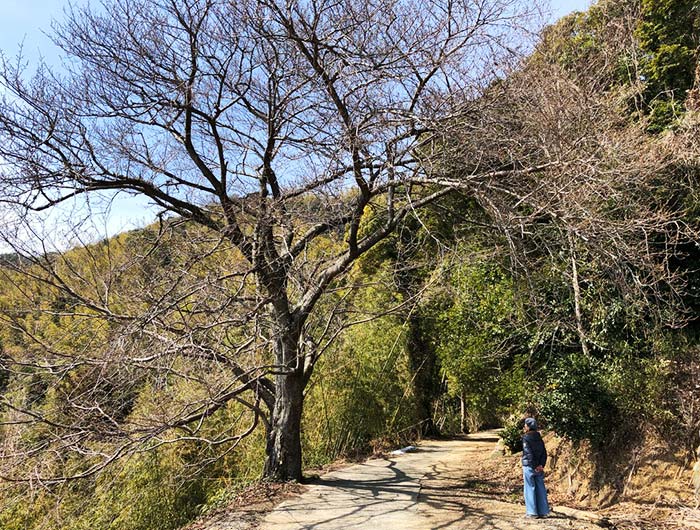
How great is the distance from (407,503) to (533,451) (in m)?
1.46

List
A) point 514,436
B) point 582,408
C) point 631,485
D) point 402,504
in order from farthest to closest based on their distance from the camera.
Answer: point 514,436 → point 582,408 → point 631,485 → point 402,504

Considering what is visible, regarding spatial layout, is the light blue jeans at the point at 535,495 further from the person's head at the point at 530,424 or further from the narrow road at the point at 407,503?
the person's head at the point at 530,424

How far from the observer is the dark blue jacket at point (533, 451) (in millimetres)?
4699

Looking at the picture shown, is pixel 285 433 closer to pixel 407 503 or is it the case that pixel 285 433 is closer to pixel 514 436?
pixel 407 503

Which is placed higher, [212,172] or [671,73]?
[671,73]

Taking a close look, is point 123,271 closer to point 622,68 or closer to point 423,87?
point 423,87

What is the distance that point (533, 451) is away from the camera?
472 centimetres

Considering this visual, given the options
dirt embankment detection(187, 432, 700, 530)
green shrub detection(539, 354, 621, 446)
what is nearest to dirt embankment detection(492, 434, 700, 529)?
dirt embankment detection(187, 432, 700, 530)

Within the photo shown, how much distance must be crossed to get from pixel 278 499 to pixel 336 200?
10.6ft

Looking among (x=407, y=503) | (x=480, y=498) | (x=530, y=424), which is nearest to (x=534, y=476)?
(x=530, y=424)

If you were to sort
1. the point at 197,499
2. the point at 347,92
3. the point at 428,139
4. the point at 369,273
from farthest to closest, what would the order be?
the point at 369,273
the point at 197,499
the point at 428,139
the point at 347,92

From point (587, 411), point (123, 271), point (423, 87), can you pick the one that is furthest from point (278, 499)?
point (423, 87)

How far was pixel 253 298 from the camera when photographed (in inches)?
229

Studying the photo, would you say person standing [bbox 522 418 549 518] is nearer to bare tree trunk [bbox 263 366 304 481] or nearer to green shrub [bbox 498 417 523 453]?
bare tree trunk [bbox 263 366 304 481]
